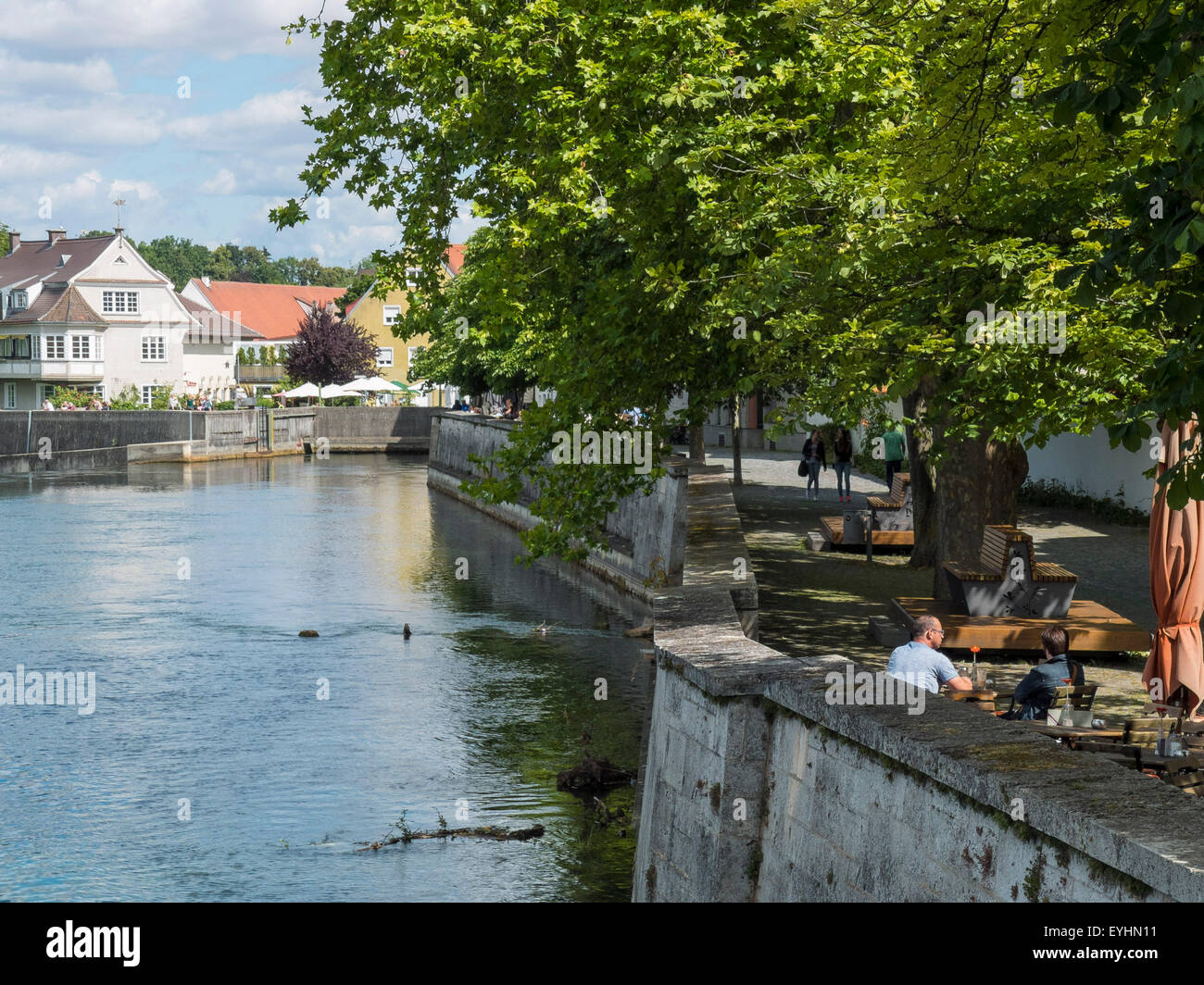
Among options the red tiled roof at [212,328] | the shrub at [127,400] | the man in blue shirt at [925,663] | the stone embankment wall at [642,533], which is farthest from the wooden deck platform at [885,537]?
the red tiled roof at [212,328]

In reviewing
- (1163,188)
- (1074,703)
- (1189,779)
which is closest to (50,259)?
(1074,703)

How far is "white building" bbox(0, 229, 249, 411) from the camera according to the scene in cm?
8456

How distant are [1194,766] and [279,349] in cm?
9799

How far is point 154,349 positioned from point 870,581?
247 ft

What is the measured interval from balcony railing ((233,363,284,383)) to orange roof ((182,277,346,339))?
484 centimetres

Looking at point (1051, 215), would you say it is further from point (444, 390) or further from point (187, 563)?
point (444, 390)

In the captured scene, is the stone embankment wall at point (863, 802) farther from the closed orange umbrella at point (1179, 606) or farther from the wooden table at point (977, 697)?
the closed orange umbrella at point (1179, 606)

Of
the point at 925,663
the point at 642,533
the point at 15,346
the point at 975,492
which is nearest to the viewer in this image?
the point at 925,663

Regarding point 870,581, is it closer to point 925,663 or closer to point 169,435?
point 925,663

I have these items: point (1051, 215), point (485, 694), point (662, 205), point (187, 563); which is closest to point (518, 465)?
point (662, 205)

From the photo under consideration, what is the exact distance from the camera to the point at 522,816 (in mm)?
13891

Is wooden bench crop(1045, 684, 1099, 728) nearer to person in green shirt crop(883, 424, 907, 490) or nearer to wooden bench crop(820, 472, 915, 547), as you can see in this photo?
wooden bench crop(820, 472, 915, 547)

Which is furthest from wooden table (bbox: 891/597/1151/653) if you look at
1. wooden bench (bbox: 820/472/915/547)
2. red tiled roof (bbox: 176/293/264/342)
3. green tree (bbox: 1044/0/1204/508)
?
red tiled roof (bbox: 176/293/264/342)

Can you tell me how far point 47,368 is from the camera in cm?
8456
